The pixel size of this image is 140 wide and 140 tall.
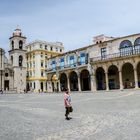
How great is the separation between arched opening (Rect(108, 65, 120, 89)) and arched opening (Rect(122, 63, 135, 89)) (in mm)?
1446

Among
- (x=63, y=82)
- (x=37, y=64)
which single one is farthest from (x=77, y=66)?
(x=37, y=64)

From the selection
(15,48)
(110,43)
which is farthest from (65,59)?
(15,48)

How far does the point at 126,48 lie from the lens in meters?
39.5

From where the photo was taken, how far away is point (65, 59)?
50750mm

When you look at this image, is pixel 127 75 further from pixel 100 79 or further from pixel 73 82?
pixel 73 82

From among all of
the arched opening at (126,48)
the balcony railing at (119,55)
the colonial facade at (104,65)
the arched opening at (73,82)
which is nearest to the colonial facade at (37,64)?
the colonial facade at (104,65)

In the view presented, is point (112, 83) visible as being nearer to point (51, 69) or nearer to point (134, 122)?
point (51, 69)

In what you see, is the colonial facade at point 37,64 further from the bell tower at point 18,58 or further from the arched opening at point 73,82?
the arched opening at point 73,82

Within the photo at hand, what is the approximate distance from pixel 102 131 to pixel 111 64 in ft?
107

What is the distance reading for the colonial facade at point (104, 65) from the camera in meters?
38.6

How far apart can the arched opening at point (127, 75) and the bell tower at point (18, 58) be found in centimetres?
3455

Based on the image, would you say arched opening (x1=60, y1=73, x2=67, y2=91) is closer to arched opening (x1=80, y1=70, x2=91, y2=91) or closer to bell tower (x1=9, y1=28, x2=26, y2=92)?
arched opening (x1=80, y1=70, x2=91, y2=91)

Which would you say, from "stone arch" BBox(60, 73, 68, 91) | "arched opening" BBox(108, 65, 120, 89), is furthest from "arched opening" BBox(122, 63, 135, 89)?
"stone arch" BBox(60, 73, 68, 91)

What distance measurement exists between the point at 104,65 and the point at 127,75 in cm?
425
